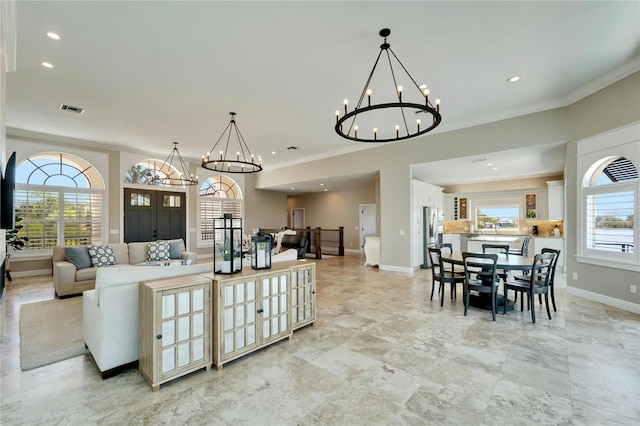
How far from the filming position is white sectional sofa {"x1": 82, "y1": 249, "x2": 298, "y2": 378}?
7.83 feet

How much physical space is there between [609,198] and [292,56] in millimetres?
5118

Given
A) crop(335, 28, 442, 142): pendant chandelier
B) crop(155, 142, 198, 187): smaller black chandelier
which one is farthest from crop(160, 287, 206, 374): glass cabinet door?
crop(155, 142, 198, 187): smaller black chandelier

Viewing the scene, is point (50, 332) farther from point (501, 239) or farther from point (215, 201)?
point (501, 239)

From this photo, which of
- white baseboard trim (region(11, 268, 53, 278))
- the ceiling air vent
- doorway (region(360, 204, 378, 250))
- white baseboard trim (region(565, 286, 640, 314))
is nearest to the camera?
white baseboard trim (region(565, 286, 640, 314))

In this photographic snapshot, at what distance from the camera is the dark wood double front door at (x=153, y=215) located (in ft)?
26.4

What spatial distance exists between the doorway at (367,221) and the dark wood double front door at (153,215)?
6.60 m

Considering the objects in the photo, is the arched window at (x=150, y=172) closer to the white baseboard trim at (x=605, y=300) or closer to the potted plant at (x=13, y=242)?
the potted plant at (x=13, y=242)

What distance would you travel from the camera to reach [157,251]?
238 inches

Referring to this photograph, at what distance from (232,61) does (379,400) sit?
13.0 ft

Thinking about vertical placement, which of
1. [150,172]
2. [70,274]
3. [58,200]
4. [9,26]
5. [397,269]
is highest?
[9,26]

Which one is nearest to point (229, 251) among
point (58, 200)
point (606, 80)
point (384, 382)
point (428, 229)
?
point (384, 382)

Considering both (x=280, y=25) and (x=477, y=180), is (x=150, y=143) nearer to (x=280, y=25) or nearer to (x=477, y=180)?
(x=280, y=25)

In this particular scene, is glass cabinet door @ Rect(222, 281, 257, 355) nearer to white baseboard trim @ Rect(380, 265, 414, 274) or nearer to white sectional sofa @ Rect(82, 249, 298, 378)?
white sectional sofa @ Rect(82, 249, 298, 378)

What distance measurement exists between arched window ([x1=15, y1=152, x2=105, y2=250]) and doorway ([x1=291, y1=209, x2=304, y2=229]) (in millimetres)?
8126
